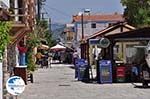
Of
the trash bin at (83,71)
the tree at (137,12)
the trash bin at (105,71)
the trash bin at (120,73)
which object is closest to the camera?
the trash bin at (105,71)

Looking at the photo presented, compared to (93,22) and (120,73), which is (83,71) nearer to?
(120,73)

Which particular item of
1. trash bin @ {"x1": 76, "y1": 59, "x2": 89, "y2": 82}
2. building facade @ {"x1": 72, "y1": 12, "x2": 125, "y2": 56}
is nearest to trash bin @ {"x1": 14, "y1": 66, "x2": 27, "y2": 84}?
trash bin @ {"x1": 76, "y1": 59, "x2": 89, "y2": 82}

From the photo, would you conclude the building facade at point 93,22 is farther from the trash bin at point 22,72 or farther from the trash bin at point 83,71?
the trash bin at point 22,72

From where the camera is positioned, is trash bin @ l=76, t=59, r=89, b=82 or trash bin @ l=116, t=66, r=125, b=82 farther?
trash bin @ l=76, t=59, r=89, b=82

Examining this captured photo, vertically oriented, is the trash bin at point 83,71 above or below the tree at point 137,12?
below

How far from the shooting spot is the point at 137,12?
221ft

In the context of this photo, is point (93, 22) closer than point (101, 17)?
Yes

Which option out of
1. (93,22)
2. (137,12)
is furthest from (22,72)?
(93,22)

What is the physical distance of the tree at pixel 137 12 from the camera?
66062 mm

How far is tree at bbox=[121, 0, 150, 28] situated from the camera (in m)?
66.1

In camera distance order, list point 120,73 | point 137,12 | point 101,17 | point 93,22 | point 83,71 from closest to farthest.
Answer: point 120,73
point 83,71
point 137,12
point 93,22
point 101,17

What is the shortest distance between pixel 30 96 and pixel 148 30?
1115cm

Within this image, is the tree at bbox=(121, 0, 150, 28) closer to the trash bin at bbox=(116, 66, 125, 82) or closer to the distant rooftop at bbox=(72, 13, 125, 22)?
the trash bin at bbox=(116, 66, 125, 82)

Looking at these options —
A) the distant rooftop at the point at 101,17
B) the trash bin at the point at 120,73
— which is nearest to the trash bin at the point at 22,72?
the trash bin at the point at 120,73
